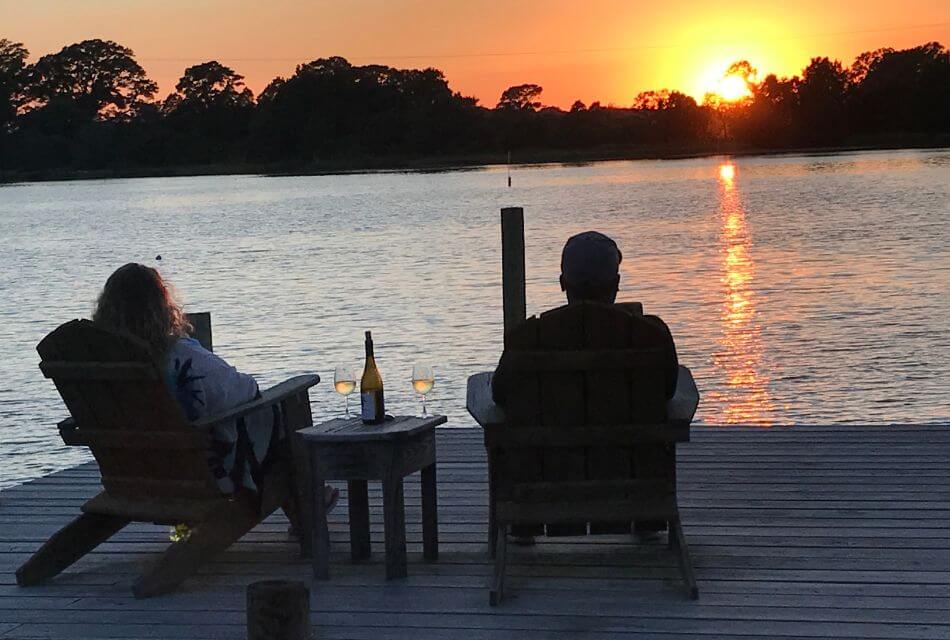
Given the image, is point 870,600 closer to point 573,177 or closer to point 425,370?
point 425,370

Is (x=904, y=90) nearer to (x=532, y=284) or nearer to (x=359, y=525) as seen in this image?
(x=532, y=284)

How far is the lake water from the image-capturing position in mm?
13023

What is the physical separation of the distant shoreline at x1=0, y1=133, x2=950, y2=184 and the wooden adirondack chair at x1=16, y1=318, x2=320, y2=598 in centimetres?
9053

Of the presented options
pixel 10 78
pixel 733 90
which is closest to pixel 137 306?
pixel 733 90

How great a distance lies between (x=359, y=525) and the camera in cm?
516

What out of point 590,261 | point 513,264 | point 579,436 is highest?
point 590,261

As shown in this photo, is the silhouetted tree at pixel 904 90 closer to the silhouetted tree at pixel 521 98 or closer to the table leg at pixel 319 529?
the silhouetted tree at pixel 521 98

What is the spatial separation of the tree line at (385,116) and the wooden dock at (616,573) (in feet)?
271

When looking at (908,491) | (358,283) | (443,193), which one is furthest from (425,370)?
(443,193)

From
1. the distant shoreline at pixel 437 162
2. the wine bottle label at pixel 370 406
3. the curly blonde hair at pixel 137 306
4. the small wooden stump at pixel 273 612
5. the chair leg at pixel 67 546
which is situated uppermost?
the curly blonde hair at pixel 137 306

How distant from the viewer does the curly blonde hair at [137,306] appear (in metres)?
4.81

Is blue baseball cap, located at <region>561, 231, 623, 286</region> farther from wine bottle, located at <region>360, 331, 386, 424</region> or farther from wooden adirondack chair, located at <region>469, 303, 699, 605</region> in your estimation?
wine bottle, located at <region>360, 331, 386, 424</region>

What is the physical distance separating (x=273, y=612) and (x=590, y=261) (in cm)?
178

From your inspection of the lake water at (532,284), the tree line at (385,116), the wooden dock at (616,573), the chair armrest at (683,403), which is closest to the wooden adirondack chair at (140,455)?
the wooden dock at (616,573)
